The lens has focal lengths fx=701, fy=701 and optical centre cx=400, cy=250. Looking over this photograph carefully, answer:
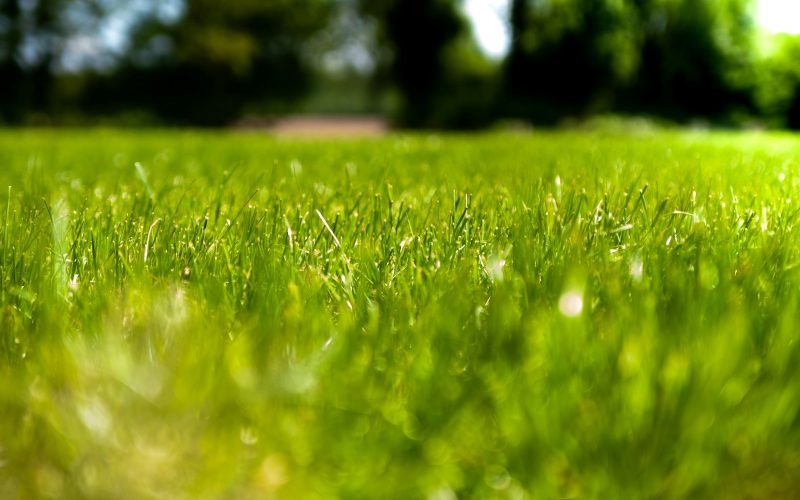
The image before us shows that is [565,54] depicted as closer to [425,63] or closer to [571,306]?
[425,63]

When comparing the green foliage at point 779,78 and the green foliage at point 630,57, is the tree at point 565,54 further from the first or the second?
the green foliage at point 779,78

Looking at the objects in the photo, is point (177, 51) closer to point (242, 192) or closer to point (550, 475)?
point (242, 192)

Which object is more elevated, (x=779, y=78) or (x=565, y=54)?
(x=565, y=54)

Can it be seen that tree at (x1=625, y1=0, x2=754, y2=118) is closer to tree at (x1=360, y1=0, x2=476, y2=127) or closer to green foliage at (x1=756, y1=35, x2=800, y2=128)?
green foliage at (x1=756, y1=35, x2=800, y2=128)

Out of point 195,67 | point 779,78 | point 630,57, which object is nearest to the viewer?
point 630,57

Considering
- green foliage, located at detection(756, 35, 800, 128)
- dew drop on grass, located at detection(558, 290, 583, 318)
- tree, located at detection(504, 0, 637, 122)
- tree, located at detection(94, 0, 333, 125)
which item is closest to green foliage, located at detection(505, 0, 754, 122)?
tree, located at detection(504, 0, 637, 122)

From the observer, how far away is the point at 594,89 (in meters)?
25.1

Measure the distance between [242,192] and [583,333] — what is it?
2.49 meters

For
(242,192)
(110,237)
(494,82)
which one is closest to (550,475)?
(110,237)

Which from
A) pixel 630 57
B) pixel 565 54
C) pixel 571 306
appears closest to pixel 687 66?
pixel 630 57

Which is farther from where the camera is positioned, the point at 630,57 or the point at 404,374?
the point at 630,57

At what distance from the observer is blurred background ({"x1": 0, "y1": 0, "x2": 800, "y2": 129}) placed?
977 inches

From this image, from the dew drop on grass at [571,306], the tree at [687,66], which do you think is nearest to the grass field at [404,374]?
the dew drop on grass at [571,306]

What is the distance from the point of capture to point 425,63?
1144 inches
